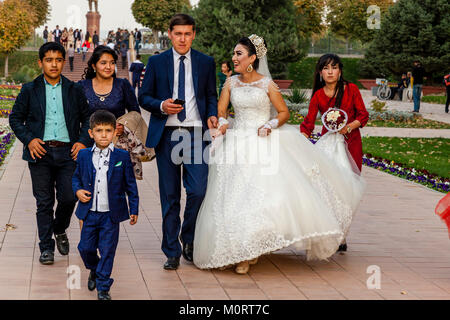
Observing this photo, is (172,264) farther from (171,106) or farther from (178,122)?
(171,106)

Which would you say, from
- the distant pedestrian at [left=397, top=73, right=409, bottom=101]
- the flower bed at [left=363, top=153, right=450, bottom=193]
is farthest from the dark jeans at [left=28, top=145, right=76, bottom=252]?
the distant pedestrian at [left=397, top=73, right=409, bottom=101]

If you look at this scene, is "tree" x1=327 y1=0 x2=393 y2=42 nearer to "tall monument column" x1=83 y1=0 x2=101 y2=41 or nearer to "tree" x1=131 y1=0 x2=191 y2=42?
"tree" x1=131 y1=0 x2=191 y2=42

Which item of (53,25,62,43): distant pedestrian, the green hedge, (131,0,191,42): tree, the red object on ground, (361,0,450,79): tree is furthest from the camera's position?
(131,0,191,42): tree

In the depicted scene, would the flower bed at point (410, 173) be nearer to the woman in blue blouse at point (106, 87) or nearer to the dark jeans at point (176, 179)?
the dark jeans at point (176, 179)

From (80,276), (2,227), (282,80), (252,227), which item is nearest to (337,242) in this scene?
(252,227)

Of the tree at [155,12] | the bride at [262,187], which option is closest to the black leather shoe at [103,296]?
the bride at [262,187]

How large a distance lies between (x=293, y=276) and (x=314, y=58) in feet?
156

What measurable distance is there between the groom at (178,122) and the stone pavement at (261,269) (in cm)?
54

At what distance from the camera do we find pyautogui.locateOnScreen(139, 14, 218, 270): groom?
20.6 ft

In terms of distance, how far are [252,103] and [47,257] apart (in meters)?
2.32

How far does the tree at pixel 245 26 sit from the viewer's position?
109 feet

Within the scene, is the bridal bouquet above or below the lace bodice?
below

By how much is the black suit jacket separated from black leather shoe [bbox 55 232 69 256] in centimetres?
85

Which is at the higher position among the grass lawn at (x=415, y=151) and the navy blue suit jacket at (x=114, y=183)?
the navy blue suit jacket at (x=114, y=183)
